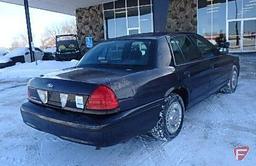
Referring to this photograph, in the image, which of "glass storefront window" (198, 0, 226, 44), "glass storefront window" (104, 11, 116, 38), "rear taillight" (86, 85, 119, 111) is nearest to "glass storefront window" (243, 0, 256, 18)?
"glass storefront window" (198, 0, 226, 44)

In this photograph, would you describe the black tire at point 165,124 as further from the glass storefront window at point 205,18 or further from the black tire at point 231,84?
the glass storefront window at point 205,18

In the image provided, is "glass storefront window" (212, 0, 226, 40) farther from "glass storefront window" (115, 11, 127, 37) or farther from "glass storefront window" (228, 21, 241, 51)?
"glass storefront window" (115, 11, 127, 37)

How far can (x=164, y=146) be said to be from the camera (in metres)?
3.92

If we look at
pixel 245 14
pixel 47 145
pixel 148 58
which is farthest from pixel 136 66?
pixel 245 14

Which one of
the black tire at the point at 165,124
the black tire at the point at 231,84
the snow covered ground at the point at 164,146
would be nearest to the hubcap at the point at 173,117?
the black tire at the point at 165,124

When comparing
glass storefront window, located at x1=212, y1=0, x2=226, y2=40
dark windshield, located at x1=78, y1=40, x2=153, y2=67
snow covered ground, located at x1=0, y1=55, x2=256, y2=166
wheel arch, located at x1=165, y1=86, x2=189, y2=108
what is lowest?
snow covered ground, located at x1=0, y1=55, x2=256, y2=166

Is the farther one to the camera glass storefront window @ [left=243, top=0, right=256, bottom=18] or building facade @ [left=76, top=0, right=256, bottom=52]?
building facade @ [left=76, top=0, right=256, bottom=52]

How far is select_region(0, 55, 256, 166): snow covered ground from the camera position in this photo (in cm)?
354

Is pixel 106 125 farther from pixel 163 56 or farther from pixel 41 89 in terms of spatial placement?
pixel 163 56

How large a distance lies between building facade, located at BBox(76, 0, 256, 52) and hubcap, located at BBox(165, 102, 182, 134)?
1152 centimetres

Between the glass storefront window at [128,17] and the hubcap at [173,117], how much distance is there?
18.7m

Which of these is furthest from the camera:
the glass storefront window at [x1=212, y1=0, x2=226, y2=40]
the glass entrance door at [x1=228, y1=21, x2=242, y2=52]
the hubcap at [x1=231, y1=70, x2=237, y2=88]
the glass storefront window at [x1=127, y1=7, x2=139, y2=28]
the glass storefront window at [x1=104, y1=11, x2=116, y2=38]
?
the glass storefront window at [x1=104, y1=11, x2=116, y2=38]

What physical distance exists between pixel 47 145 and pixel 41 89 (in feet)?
3.30

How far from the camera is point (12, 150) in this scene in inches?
159
